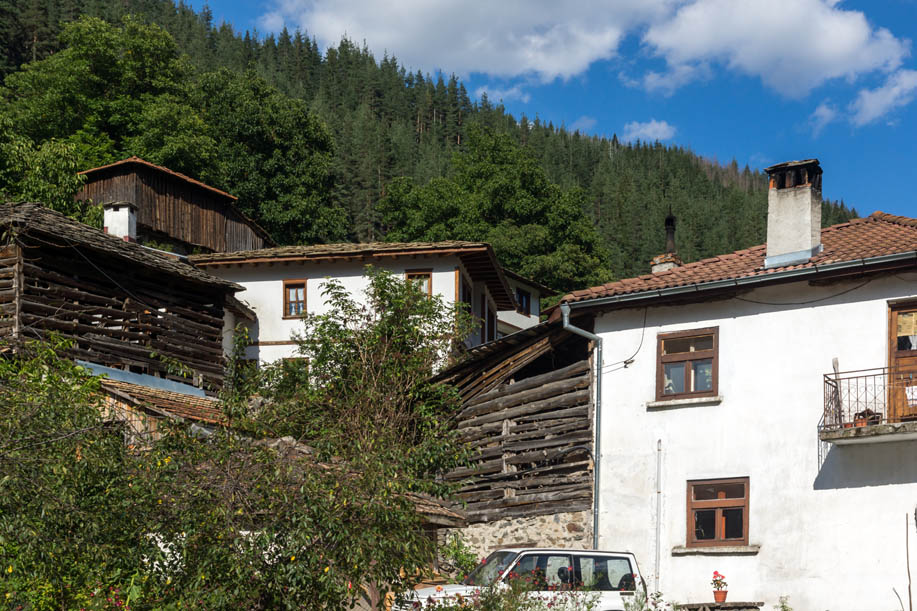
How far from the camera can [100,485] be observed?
34.8ft

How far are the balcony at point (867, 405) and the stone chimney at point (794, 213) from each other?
2669 millimetres

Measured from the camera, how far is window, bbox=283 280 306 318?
3303 cm

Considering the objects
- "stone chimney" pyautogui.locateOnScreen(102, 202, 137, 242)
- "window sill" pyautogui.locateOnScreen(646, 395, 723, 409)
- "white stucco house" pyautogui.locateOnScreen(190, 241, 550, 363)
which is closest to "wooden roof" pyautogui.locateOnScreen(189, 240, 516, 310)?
"white stucco house" pyautogui.locateOnScreen(190, 241, 550, 363)

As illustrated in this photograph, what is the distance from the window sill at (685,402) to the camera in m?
20.4

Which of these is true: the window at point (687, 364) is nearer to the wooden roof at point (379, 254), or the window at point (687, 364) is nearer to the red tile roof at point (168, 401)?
the red tile roof at point (168, 401)

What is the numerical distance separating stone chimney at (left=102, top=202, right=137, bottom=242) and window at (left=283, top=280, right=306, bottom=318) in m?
5.33

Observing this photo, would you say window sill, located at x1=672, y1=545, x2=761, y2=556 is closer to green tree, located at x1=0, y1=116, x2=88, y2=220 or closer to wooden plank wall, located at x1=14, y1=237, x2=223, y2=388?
wooden plank wall, located at x1=14, y1=237, x2=223, y2=388

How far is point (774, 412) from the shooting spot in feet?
65.1

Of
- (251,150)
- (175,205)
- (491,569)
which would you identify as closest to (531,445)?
(491,569)

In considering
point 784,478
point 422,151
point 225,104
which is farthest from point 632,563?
point 422,151

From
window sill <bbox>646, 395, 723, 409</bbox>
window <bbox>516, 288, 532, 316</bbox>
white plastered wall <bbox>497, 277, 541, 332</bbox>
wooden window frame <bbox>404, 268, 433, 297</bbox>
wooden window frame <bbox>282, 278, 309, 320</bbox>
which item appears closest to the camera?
window sill <bbox>646, 395, 723, 409</bbox>

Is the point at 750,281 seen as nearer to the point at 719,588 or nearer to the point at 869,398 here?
the point at 869,398

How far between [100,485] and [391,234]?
Result: 4350 cm

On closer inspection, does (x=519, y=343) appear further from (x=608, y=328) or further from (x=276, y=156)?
(x=276, y=156)
